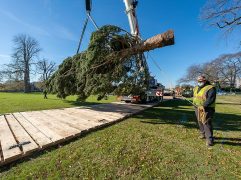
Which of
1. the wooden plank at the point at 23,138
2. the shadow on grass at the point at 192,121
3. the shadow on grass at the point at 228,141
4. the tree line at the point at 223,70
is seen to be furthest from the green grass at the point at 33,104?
the tree line at the point at 223,70

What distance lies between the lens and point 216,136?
16.3 ft

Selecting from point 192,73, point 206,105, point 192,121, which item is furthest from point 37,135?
point 192,73

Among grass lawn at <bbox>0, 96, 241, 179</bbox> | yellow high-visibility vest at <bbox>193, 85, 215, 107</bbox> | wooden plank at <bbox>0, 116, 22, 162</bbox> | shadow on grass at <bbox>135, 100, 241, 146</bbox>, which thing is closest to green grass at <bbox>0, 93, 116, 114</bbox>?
wooden plank at <bbox>0, 116, 22, 162</bbox>

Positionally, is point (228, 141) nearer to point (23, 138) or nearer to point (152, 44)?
point (152, 44)

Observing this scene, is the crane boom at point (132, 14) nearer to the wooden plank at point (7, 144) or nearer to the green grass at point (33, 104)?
the green grass at point (33, 104)

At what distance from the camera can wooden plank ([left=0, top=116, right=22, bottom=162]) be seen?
312 cm

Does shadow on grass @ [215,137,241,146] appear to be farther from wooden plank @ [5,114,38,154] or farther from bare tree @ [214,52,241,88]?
bare tree @ [214,52,241,88]

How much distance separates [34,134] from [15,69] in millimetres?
40167

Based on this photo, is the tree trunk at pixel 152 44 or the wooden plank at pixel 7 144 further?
the tree trunk at pixel 152 44

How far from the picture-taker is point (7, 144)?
12.0 feet

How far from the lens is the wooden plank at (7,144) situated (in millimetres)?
3115

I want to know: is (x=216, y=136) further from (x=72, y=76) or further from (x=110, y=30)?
(x=72, y=76)

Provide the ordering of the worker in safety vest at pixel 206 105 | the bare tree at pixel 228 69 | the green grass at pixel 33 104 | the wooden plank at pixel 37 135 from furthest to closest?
the bare tree at pixel 228 69, the green grass at pixel 33 104, the worker in safety vest at pixel 206 105, the wooden plank at pixel 37 135

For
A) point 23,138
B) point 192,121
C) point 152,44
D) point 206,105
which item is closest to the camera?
point 23,138
